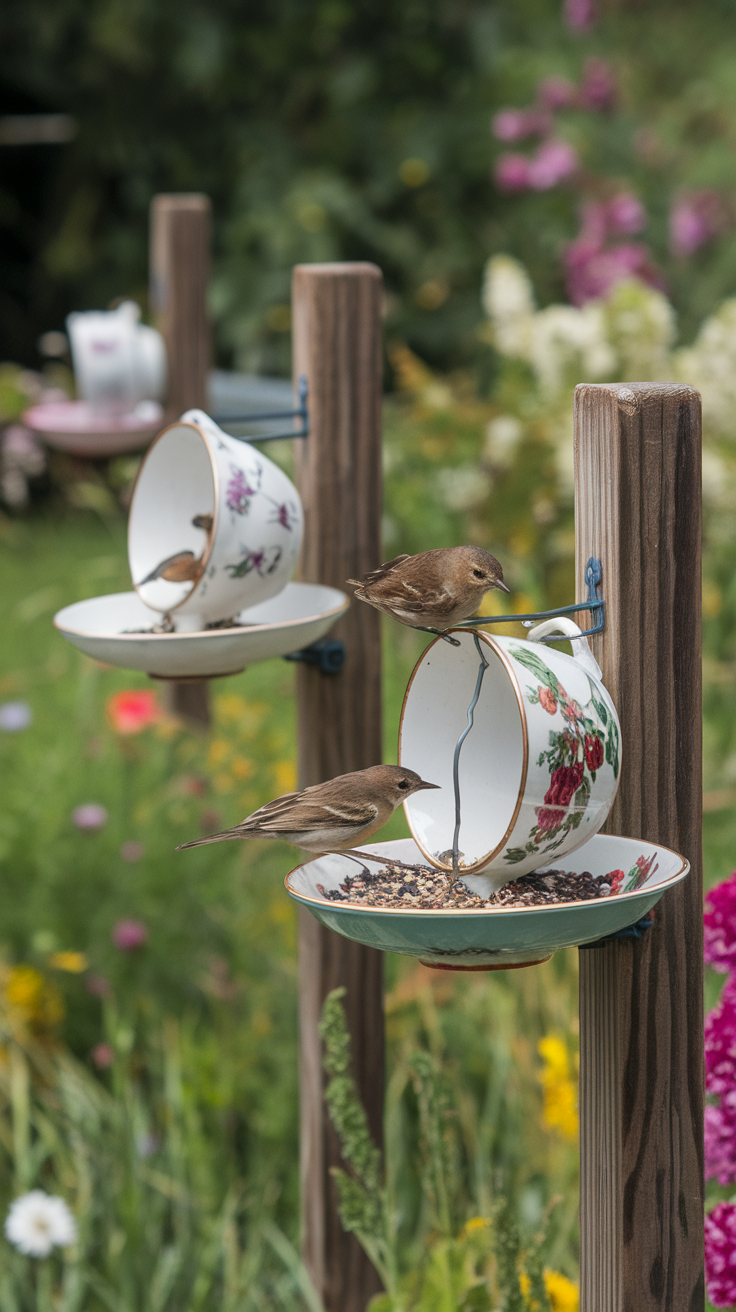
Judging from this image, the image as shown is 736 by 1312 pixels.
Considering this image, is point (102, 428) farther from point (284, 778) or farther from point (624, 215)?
point (624, 215)

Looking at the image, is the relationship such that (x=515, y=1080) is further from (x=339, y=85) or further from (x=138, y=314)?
(x=339, y=85)

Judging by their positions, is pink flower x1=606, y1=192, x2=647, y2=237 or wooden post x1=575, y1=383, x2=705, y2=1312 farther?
pink flower x1=606, y1=192, x2=647, y2=237

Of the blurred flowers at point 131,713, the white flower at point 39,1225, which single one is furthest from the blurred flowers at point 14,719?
the white flower at point 39,1225

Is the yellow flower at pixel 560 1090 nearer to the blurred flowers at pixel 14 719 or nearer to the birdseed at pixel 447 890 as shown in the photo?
the birdseed at pixel 447 890

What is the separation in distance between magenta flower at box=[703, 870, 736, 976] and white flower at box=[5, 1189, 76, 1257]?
1.19 meters

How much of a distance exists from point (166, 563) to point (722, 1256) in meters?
1.06

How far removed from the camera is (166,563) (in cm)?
183

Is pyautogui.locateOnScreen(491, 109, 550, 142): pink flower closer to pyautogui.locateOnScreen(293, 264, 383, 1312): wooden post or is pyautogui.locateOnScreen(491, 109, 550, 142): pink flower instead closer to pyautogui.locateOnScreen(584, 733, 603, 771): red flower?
pyautogui.locateOnScreen(293, 264, 383, 1312): wooden post

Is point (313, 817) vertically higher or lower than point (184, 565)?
lower

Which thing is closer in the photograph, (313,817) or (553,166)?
(313,817)

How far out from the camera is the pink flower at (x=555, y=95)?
6.37 m

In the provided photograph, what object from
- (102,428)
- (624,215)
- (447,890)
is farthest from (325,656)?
(624,215)

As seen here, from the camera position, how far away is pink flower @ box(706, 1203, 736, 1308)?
56.7 inches

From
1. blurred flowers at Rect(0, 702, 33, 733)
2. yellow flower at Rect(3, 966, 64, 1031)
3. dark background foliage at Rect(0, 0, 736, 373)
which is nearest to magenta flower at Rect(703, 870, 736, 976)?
yellow flower at Rect(3, 966, 64, 1031)
